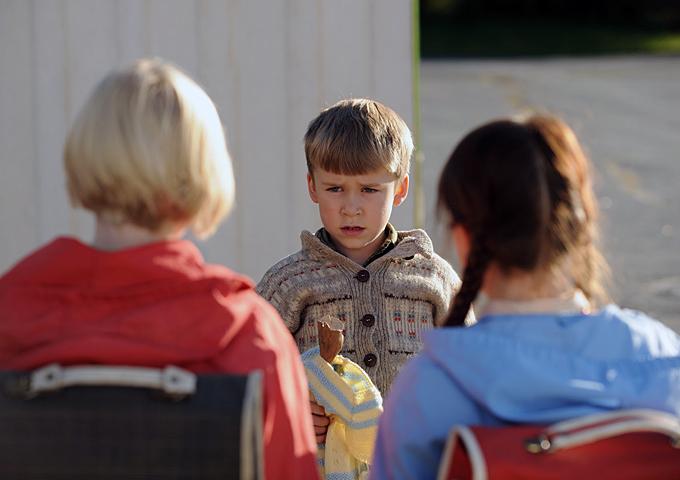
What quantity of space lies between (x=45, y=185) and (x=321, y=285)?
181 cm

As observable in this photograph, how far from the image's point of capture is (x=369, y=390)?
3213 millimetres

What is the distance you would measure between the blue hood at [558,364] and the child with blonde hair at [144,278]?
0.33 metres

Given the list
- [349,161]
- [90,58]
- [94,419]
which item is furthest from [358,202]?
[90,58]

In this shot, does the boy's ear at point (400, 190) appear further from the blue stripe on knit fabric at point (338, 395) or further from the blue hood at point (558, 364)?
the blue hood at point (558, 364)

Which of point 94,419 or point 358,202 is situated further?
point 358,202

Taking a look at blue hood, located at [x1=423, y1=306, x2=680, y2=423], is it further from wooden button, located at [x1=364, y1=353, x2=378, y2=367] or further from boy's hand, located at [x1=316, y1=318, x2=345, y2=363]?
wooden button, located at [x1=364, y1=353, x2=378, y2=367]

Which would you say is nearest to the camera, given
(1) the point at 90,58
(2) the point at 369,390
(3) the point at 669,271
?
(2) the point at 369,390

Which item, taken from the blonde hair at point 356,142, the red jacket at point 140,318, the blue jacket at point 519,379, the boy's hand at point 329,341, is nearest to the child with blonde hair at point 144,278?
the red jacket at point 140,318

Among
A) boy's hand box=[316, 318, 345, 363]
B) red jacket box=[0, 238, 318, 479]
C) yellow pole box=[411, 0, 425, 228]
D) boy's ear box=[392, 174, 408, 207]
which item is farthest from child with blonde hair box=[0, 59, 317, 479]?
yellow pole box=[411, 0, 425, 228]

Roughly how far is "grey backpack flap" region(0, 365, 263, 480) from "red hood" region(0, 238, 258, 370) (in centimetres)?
8

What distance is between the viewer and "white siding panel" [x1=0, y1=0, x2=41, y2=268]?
4824 millimetres

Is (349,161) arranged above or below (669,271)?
above

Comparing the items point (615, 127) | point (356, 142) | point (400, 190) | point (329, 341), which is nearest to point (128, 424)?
point (329, 341)

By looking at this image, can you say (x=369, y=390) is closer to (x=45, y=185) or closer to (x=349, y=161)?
(x=349, y=161)
